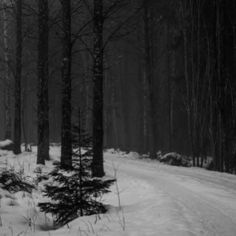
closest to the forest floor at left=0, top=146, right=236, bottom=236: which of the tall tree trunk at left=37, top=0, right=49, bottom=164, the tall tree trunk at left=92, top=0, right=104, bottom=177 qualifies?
the tall tree trunk at left=92, top=0, right=104, bottom=177

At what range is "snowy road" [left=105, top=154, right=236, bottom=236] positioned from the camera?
548 centimetres

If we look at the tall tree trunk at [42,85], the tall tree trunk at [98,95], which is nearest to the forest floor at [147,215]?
the tall tree trunk at [98,95]

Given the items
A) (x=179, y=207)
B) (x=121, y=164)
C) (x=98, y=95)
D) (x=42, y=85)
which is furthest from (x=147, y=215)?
(x=121, y=164)

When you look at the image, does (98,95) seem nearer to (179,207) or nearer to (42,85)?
(42,85)

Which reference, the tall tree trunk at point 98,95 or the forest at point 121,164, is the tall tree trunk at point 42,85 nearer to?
the forest at point 121,164

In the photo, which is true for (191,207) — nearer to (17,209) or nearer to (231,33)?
(17,209)

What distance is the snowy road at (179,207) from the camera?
18.0 ft

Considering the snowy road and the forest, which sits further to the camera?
the forest

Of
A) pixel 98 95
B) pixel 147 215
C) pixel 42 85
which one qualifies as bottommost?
pixel 147 215

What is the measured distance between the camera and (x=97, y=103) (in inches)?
467

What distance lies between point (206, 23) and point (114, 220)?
12771 mm

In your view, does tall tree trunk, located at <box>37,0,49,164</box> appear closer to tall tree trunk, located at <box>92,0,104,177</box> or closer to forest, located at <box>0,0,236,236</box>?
forest, located at <box>0,0,236,236</box>

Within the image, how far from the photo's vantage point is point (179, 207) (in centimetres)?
689

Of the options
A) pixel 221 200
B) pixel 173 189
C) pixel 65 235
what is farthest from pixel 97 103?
pixel 65 235
